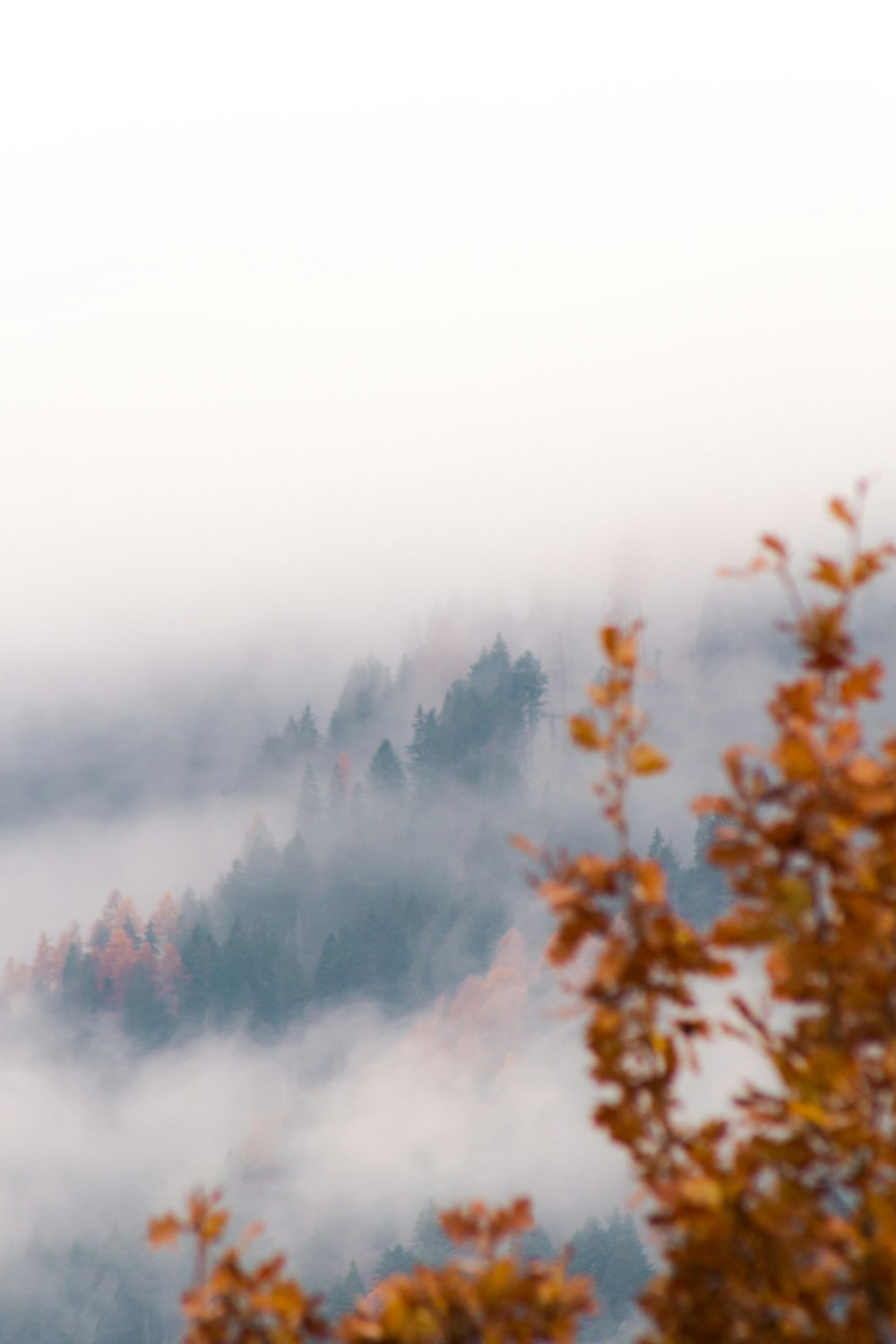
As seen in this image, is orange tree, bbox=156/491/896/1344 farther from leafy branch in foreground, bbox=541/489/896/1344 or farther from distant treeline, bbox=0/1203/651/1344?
distant treeline, bbox=0/1203/651/1344

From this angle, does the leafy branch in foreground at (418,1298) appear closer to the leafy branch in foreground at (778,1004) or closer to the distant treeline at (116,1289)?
the leafy branch in foreground at (778,1004)

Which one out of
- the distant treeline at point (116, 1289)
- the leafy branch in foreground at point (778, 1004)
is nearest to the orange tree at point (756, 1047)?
the leafy branch in foreground at point (778, 1004)

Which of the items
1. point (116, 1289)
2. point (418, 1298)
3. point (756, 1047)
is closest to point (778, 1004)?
point (756, 1047)

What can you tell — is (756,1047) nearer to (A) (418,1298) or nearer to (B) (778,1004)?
(B) (778,1004)

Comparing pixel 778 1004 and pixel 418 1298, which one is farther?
pixel 778 1004

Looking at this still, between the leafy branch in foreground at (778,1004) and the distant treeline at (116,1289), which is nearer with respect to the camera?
the leafy branch in foreground at (778,1004)

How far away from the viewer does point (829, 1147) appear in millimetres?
3570

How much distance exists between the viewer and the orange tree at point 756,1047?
3523mm

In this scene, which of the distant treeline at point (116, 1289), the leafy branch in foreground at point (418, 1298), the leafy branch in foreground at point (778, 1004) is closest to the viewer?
the leafy branch in foreground at point (778, 1004)

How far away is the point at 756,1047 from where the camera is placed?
401 cm

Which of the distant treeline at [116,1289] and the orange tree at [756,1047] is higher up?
the distant treeline at [116,1289]

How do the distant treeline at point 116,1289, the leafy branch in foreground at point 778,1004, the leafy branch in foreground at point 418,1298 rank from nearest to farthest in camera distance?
the leafy branch in foreground at point 778,1004 → the leafy branch in foreground at point 418,1298 → the distant treeline at point 116,1289

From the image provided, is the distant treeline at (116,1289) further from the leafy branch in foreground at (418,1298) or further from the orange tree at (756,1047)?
the orange tree at (756,1047)

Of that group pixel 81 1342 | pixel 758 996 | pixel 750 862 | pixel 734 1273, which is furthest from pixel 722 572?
pixel 81 1342
